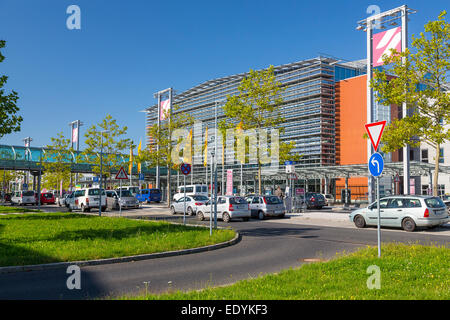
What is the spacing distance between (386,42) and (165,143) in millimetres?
22825

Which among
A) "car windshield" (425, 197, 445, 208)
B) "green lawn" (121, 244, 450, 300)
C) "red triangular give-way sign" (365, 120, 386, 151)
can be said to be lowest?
"green lawn" (121, 244, 450, 300)

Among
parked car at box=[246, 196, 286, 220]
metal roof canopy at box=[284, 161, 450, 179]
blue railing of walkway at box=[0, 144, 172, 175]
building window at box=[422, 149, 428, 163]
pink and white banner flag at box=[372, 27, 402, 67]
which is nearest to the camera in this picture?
parked car at box=[246, 196, 286, 220]

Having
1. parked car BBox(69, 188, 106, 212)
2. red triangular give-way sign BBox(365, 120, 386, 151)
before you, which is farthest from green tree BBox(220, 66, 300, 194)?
red triangular give-way sign BBox(365, 120, 386, 151)

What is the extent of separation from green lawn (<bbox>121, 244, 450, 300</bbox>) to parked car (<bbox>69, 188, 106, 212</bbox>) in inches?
1147

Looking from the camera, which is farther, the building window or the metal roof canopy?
the building window

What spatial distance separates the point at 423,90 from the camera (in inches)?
847

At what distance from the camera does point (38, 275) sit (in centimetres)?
882

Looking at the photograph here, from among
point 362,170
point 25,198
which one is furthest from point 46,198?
point 362,170

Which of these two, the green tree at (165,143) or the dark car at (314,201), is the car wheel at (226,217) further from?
the green tree at (165,143)

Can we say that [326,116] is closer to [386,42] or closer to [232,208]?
[386,42]

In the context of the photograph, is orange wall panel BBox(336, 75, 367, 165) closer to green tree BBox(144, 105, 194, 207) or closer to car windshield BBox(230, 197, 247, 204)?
green tree BBox(144, 105, 194, 207)

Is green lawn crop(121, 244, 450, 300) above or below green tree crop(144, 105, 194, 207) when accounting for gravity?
below

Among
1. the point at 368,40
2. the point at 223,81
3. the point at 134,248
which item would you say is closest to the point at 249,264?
the point at 134,248

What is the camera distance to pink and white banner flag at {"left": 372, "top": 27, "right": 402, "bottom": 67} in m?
25.7
